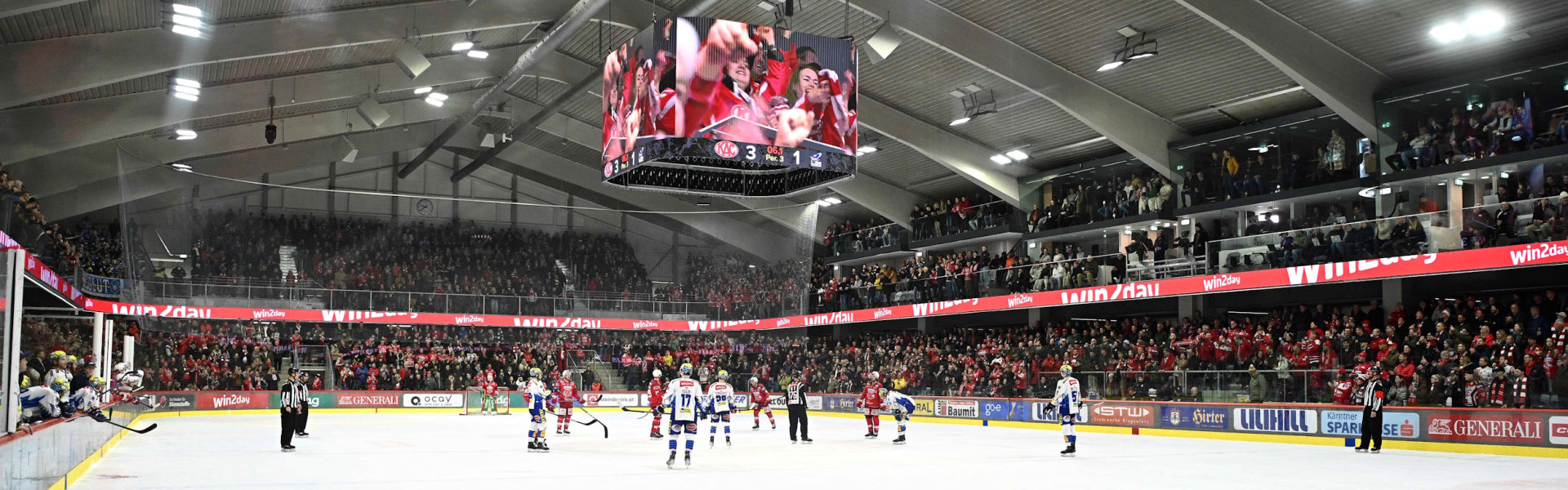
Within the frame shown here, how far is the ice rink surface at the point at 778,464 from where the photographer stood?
13.5 metres

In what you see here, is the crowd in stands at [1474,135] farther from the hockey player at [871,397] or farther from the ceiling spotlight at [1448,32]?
the hockey player at [871,397]

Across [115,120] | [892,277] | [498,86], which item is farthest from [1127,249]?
[115,120]

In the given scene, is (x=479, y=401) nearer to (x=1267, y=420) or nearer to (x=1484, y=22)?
(x=1267, y=420)

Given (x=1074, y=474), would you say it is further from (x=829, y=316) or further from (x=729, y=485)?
(x=829, y=316)

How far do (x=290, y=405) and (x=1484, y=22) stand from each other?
23.0 m

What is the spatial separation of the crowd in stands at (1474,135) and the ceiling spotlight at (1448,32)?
2106 mm

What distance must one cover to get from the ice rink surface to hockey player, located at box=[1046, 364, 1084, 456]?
388mm

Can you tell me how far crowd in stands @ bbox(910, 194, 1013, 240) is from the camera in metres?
38.7

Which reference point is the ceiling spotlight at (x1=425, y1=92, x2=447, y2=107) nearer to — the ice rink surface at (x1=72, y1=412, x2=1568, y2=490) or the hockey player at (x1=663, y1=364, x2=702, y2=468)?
the ice rink surface at (x1=72, y1=412, x2=1568, y2=490)

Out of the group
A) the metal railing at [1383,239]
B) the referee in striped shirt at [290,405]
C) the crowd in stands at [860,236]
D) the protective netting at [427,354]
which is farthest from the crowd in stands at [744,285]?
the referee in striped shirt at [290,405]

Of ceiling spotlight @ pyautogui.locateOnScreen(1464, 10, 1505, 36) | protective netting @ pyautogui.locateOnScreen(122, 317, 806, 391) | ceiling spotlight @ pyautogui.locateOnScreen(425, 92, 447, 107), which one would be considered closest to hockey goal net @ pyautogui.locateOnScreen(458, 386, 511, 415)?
protective netting @ pyautogui.locateOnScreen(122, 317, 806, 391)

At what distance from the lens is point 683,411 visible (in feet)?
52.1

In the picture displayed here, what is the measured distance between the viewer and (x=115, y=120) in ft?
101

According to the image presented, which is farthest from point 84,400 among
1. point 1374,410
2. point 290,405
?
point 1374,410
